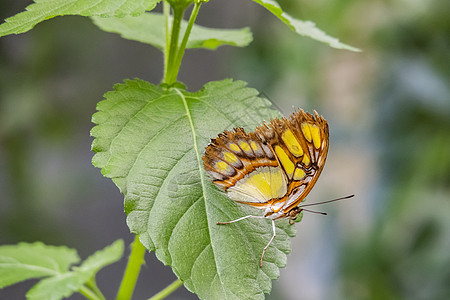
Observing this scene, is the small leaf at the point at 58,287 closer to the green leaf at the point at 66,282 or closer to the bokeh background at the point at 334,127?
the green leaf at the point at 66,282

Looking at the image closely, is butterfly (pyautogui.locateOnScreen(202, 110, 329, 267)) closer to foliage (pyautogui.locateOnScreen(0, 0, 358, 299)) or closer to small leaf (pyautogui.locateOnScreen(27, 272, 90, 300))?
foliage (pyautogui.locateOnScreen(0, 0, 358, 299))

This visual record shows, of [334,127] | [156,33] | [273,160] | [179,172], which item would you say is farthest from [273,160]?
[334,127]

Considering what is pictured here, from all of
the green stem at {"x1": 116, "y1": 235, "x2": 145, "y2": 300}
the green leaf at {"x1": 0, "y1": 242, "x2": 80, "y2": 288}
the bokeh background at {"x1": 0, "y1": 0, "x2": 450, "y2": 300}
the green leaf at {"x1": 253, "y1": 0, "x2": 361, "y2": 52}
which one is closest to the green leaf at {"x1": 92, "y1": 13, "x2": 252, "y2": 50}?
the green leaf at {"x1": 253, "y1": 0, "x2": 361, "y2": 52}

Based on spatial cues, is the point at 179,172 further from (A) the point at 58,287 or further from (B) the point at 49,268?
(B) the point at 49,268

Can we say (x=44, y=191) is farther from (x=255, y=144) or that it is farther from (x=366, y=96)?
(x=255, y=144)

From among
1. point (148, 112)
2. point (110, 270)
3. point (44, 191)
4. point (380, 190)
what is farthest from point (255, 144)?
point (110, 270)

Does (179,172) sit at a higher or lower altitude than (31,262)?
higher
